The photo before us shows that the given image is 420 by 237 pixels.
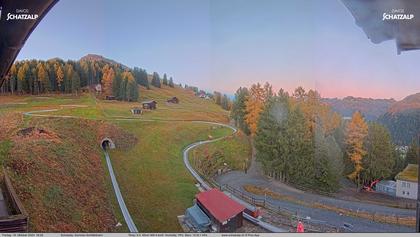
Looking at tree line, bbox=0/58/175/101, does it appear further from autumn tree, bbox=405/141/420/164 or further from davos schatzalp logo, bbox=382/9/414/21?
autumn tree, bbox=405/141/420/164

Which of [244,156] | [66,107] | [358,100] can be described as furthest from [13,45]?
[358,100]

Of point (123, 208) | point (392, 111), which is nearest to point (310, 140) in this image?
point (392, 111)

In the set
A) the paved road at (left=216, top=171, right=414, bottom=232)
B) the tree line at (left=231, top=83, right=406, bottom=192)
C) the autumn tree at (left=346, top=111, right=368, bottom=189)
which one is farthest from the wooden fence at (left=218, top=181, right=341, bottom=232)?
the autumn tree at (left=346, top=111, right=368, bottom=189)

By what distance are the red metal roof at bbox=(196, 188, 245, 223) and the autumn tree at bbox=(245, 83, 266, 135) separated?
1.34 ft

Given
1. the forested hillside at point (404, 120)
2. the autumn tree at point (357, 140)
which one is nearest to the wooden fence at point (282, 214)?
the autumn tree at point (357, 140)

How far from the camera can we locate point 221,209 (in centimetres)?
239

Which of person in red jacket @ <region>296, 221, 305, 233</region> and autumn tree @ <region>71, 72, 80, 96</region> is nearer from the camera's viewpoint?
person in red jacket @ <region>296, 221, 305, 233</region>

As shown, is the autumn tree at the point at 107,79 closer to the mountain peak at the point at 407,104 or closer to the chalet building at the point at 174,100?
the chalet building at the point at 174,100

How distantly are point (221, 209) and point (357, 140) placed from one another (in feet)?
2.80

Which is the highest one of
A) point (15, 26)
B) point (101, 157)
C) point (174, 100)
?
point (15, 26)

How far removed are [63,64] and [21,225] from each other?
951 mm

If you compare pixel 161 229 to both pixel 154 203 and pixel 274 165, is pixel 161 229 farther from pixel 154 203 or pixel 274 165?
pixel 274 165

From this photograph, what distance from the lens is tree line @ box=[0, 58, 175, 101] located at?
2443 millimetres

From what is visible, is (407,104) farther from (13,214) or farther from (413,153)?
(13,214)
